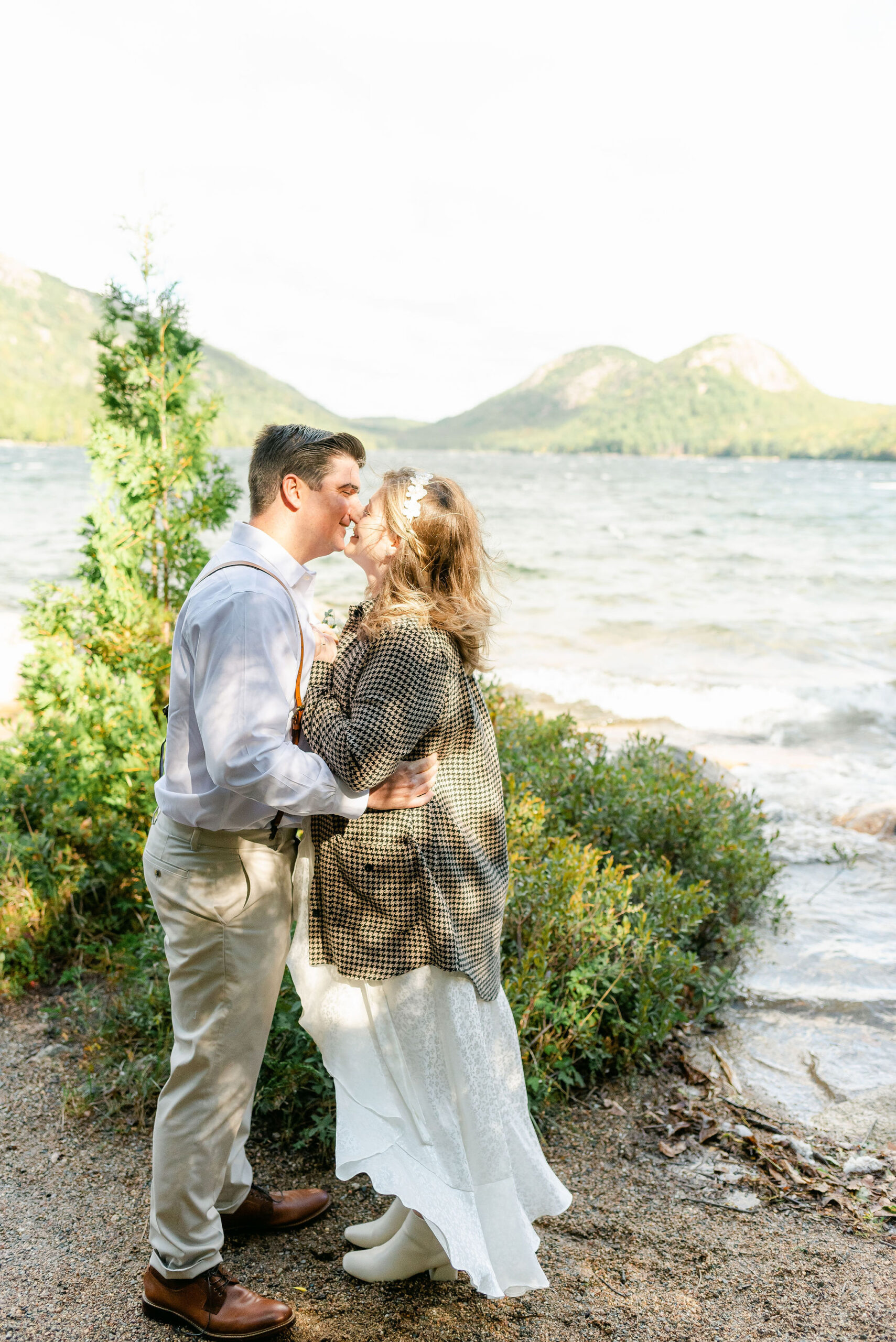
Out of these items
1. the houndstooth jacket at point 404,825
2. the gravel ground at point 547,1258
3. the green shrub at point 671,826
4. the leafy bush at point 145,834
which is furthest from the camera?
the green shrub at point 671,826

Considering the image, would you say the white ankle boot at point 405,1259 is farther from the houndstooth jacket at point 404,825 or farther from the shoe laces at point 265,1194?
the houndstooth jacket at point 404,825

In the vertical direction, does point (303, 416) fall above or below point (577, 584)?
above

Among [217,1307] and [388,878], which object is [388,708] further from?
[217,1307]

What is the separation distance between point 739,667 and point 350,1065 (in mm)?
14575

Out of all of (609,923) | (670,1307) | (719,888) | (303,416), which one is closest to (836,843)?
(719,888)

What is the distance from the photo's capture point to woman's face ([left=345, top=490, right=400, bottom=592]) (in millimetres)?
2574

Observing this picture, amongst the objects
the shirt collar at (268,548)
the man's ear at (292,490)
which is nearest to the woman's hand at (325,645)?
the shirt collar at (268,548)

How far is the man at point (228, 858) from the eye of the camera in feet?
8.09

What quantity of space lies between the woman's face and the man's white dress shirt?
0.75ft

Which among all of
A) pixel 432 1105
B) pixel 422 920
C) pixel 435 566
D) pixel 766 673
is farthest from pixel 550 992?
pixel 766 673

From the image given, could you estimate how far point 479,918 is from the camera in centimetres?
270

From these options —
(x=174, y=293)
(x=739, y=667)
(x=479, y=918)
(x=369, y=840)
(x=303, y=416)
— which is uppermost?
(x=303, y=416)

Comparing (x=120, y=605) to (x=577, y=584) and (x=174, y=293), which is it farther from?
(x=577, y=584)

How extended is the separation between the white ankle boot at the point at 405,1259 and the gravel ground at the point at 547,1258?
49mm
